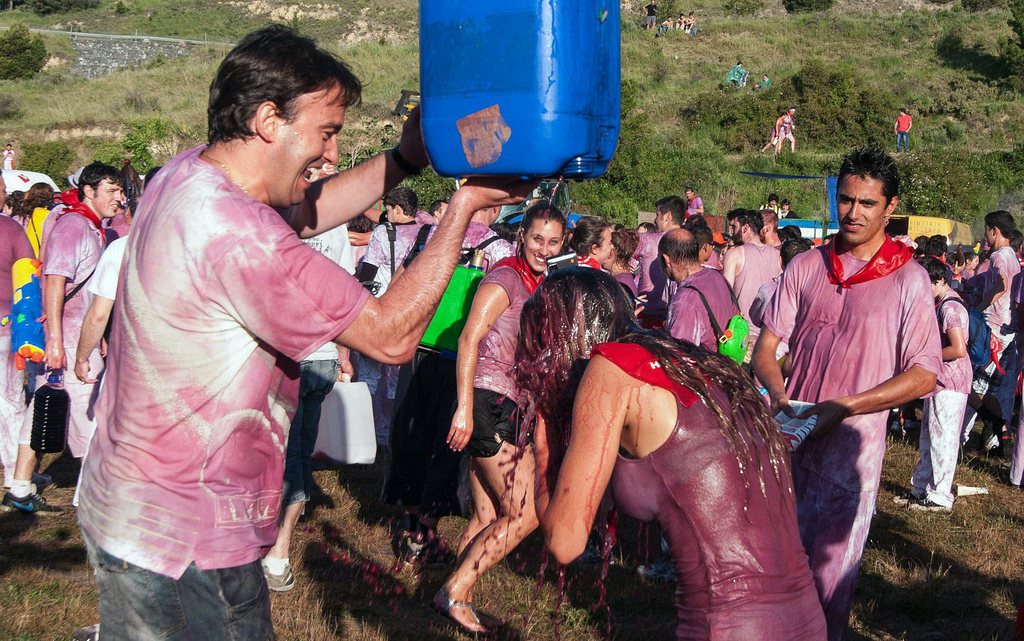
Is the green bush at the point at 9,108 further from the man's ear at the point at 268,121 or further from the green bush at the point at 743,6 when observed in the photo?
the man's ear at the point at 268,121

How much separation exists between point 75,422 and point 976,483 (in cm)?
705

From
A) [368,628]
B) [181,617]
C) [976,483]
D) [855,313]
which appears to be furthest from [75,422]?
[976,483]

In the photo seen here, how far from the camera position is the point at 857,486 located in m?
3.88

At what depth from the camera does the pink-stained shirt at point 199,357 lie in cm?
208

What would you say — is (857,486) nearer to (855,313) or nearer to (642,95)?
(855,313)

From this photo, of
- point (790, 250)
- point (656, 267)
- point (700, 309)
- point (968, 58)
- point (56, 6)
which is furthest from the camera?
point (56, 6)

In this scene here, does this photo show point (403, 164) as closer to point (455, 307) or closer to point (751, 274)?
point (455, 307)

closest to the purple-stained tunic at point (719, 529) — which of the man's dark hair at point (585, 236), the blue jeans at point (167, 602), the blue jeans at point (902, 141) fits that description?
the blue jeans at point (167, 602)

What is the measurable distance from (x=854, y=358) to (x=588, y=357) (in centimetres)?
163

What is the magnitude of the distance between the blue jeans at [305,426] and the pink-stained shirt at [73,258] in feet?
6.08

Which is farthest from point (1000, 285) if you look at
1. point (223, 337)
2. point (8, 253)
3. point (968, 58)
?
point (968, 58)

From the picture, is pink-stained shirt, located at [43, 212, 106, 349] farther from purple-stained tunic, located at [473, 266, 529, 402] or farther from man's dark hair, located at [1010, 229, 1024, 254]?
man's dark hair, located at [1010, 229, 1024, 254]

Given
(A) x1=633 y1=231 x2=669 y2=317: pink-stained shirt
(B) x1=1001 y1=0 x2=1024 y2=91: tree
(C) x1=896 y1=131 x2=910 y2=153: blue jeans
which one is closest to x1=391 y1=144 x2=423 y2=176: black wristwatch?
(A) x1=633 y1=231 x2=669 y2=317: pink-stained shirt

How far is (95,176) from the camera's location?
6461mm
